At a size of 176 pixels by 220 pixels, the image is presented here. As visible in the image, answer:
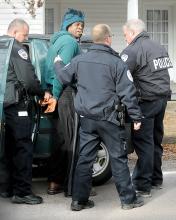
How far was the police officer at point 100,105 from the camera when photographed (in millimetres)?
5762

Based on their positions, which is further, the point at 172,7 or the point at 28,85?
the point at 172,7

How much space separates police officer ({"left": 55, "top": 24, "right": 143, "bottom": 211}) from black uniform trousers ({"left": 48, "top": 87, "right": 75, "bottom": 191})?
32 cm

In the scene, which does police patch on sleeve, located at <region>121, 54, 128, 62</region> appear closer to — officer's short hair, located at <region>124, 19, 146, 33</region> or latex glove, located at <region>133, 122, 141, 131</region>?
officer's short hair, located at <region>124, 19, 146, 33</region>

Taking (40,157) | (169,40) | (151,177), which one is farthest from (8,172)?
(169,40)

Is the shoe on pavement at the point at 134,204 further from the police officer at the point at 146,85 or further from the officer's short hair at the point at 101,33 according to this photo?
the officer's short hair at the point at 101,33

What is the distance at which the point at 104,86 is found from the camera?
576cm

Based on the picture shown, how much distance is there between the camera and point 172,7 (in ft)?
59.9

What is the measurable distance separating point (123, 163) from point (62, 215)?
806 mm

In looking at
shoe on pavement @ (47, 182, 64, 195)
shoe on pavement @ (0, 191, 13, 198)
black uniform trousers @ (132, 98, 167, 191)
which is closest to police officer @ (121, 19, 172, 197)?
black uniform trousers @ (132, 98, 167, 191)

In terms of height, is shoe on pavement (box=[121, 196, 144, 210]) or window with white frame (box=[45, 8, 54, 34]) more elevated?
window with white frame (box=[45, 8, 54, 34])

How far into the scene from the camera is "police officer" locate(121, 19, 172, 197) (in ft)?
20.9

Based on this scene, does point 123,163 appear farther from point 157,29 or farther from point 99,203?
point 157,29

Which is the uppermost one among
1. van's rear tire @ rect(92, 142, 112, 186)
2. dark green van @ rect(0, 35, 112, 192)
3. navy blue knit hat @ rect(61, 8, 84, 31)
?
navy blue knit hat @ rect(61, 8, 84, 31)

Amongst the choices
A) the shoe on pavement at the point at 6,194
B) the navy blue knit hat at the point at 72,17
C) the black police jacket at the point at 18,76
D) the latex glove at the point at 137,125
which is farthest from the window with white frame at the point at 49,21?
the latex glove at the point at 137,125
